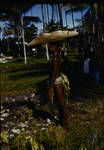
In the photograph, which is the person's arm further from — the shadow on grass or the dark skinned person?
the shadow on grass

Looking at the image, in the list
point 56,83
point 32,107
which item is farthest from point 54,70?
point 32,107

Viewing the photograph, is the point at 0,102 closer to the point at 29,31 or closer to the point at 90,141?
the point at 90,141

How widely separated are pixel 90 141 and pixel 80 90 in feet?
30.8

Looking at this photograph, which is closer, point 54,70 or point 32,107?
point 54,70

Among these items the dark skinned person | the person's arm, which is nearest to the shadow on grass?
the dark skinned person

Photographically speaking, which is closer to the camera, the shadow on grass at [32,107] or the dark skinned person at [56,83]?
the dark skinned person at [56,83]

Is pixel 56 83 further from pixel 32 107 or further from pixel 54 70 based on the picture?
pixel 32 107

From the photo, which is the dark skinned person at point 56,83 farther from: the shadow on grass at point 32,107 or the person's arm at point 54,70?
the shadow on grass at point 32,107

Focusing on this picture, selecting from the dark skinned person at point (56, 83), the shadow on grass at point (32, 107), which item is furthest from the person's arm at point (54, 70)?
the shadow on grass at point (32, 107)

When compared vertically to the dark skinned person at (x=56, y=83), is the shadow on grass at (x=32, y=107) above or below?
below

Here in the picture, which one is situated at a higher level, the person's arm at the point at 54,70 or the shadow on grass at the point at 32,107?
the person's arm at the point at 54,70

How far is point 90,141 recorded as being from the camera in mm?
6629

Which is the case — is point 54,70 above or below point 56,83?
above

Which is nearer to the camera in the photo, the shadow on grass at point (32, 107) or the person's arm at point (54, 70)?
the person's arm at point (54, 70)
